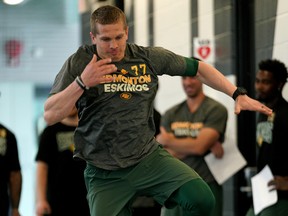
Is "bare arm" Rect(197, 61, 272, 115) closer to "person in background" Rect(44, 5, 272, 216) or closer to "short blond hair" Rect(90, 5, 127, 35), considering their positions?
"person in background" Rect(44, 5, 272, 216)

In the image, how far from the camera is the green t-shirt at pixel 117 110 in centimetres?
495

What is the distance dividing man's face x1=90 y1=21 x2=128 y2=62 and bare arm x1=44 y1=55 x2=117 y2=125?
0.12m

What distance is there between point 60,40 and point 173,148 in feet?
13.8

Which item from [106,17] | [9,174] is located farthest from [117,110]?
[9,174]

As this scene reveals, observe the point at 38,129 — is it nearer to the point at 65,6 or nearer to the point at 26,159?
the point at 26,159

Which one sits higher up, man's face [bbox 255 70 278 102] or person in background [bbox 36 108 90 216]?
man's face [bbox 255 70 278 102]

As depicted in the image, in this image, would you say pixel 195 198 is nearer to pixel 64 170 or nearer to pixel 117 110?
pixel 117 110

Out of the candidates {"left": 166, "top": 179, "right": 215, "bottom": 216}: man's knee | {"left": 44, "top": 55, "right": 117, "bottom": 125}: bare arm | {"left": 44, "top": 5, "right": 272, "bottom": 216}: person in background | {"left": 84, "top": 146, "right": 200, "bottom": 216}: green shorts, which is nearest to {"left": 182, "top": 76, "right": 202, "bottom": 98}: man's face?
{"left": 44, "top": 5, "right": 272, "bottom": 216}: person in background

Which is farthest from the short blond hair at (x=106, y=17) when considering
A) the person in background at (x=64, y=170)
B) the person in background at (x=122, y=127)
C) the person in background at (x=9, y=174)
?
the person in background at (x=9, y=174)

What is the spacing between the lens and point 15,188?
7.05 m

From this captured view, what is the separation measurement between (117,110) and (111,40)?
0.41 m

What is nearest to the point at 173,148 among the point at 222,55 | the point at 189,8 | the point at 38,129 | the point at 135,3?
the point at 222,55

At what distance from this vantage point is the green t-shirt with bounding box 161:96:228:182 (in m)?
6.89

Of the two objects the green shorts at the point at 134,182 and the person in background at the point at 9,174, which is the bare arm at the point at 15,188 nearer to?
the person in background at the point at 9,174
